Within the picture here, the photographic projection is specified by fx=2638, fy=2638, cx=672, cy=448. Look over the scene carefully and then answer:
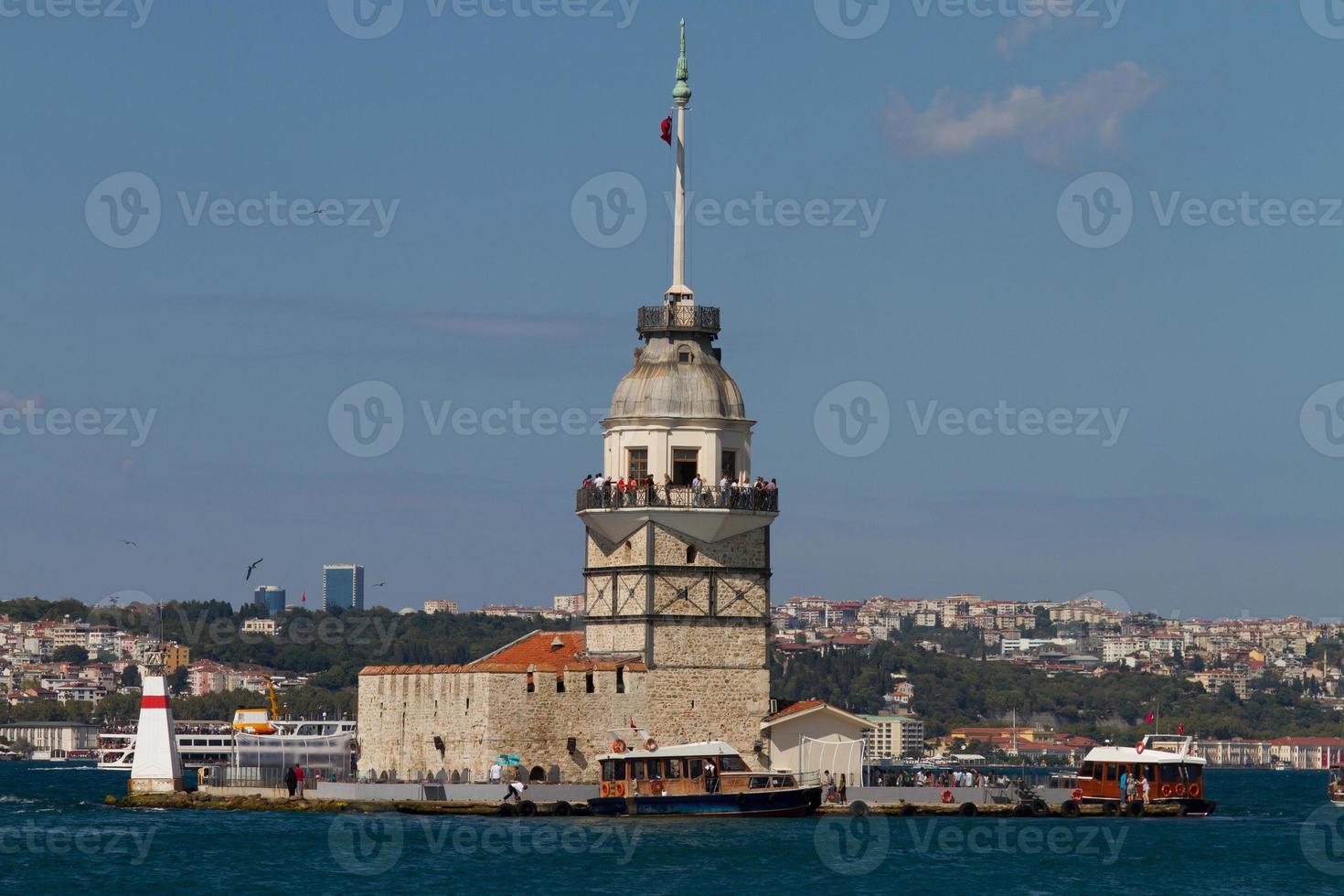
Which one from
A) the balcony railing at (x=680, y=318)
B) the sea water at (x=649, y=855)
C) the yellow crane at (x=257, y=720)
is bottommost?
the sea water at (x=649, y=855)

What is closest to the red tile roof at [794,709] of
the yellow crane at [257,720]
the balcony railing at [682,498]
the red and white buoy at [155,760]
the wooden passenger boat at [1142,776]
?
the balcony railing at [682,498]

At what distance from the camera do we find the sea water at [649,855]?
53.6m

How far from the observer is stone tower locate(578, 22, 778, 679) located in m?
68.4

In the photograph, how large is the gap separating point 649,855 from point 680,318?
1764 centimetres

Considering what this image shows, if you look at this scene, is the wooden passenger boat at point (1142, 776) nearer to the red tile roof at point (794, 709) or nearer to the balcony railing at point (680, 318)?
the red tile roof at point (794, 709)

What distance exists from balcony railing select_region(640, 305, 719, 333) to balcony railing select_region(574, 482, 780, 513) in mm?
4373

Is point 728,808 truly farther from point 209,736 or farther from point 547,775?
point 209,736

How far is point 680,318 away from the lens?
7019 cm

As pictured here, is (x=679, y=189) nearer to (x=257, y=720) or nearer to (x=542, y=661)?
(x=542, y=661)

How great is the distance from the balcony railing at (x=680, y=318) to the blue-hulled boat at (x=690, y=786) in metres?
11.8

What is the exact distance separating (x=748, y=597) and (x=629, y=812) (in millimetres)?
7519

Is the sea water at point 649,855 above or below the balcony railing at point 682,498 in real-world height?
below

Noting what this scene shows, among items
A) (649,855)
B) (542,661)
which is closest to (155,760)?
(542,661)

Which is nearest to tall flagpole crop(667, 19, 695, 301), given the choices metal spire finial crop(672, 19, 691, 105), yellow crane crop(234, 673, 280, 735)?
metal spire finial crop(672, 19, 691, 105)
